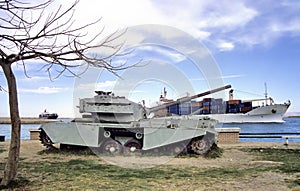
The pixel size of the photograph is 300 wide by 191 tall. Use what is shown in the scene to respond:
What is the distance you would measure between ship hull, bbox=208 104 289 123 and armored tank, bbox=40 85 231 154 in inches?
1866

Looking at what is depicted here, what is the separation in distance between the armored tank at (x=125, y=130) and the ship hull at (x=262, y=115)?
47.4 m

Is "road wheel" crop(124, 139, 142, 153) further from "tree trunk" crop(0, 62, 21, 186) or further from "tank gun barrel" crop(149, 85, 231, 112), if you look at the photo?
"tree trunk" crop(0, 62, 21, 186)

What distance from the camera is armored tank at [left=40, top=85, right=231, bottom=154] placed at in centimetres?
1260

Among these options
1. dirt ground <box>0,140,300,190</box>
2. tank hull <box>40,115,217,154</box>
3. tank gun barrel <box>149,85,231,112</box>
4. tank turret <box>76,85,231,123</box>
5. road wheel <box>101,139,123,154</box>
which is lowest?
dirt ground <box>0,140,300,190</box>

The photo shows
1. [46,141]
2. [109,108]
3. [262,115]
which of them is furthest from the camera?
[262,115]

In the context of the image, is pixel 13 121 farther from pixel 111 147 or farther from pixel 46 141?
pixel 46 141

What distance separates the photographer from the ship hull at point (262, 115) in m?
60.6

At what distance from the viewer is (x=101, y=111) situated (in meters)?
13.1

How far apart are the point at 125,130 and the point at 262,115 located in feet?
178

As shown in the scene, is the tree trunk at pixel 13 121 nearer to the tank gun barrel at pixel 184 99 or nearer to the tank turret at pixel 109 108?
the tank turret at pixel 109 108

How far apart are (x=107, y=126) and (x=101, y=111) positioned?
0.64m

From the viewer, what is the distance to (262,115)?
6281cm

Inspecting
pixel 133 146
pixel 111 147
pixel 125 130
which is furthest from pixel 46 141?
pixel 133 146

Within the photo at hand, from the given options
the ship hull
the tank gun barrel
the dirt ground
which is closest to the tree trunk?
the dirt ground
